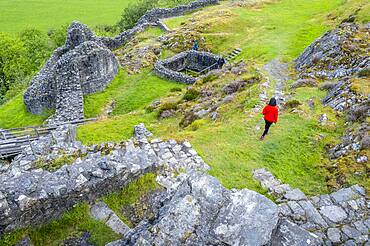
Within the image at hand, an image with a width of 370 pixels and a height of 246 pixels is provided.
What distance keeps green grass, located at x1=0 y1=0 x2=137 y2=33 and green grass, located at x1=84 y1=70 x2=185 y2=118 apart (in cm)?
8238

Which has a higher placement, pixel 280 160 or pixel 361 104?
pixel 361 104

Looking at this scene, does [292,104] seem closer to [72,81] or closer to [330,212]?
[330,212]

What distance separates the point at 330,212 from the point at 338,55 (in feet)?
62.7

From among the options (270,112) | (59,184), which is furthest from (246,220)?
(270,112)

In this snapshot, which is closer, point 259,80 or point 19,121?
point 259,80

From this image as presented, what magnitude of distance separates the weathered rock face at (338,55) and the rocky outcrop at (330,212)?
1348cm

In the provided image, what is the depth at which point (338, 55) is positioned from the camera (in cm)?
2878

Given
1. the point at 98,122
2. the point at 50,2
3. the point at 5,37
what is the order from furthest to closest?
the point at 50,2 → the point at 5,37 → the point at 98,122

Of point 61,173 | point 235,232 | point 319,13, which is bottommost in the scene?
point 319,13

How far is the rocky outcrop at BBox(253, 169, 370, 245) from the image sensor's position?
1247 centimetres

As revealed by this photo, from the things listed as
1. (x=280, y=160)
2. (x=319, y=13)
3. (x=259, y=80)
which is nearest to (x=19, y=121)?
(x=259, y=80)

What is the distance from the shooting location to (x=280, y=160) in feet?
56.0

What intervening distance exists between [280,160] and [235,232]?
8.78 m

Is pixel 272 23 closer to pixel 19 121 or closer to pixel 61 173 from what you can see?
pixel 19 121
